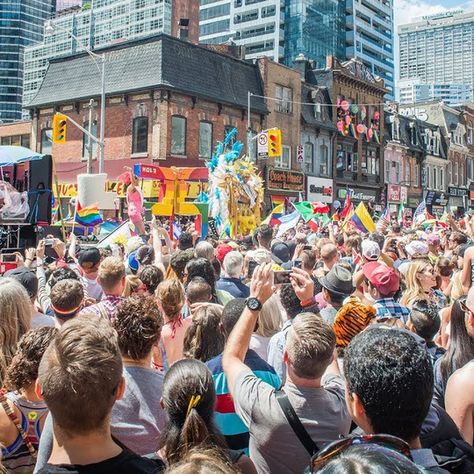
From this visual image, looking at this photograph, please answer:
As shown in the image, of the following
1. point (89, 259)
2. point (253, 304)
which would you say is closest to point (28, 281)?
point (89, 259)

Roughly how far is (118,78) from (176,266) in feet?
74.9

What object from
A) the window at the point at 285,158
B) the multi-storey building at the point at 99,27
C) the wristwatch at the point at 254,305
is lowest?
the wristwatch at the point at 254,305

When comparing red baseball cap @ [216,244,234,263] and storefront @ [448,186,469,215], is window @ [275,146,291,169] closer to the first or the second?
red baseball cap @ [216,244,234,263]

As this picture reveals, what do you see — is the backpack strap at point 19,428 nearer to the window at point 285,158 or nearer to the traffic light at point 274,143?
the traffic light at point 274,143

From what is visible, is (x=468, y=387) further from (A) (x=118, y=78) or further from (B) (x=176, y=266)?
(A) (x=118, y=78)

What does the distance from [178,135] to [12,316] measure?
23626 mm

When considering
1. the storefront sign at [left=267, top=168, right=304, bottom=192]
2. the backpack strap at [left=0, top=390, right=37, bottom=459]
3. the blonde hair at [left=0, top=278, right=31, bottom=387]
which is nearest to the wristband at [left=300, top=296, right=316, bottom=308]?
the blonde hair at [left=0, top=278, right=31, bottom=387]

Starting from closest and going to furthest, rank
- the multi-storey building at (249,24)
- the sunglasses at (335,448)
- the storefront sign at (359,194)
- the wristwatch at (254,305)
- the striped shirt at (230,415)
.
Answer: the sunglasses at (335,448) < the wristwatch at (254,305) < the striped shirt at (230,415) < the storefront sign at (359,194) < the multi-storey building at (249,24)

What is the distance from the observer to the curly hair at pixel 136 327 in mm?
3270

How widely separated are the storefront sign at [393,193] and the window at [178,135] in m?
22.4

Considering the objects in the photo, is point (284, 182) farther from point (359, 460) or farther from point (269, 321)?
point (359, 460)

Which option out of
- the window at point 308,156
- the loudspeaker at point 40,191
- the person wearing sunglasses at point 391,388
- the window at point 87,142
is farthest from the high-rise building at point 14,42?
the person wearing sunglasses at point 391,388

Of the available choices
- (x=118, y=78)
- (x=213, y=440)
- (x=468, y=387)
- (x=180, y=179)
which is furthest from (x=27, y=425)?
(x=118, y=78)

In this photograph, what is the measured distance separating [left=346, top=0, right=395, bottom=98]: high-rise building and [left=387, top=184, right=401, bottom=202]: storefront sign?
54.9m
